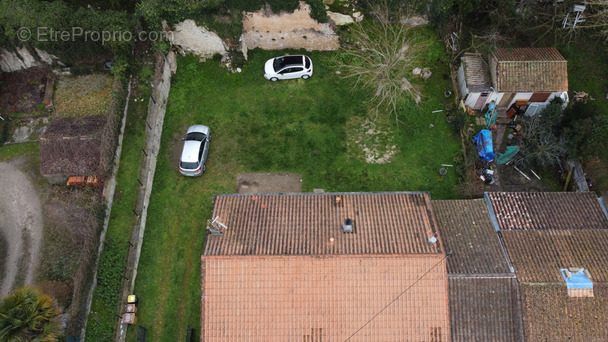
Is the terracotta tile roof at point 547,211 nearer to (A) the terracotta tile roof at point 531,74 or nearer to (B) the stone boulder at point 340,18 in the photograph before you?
(A) the terracotta tile roof at point 531,74

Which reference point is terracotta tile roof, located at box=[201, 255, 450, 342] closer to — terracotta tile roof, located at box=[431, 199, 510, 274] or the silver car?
terracotta tile roof, located at box=[431, 199, 510, 274]

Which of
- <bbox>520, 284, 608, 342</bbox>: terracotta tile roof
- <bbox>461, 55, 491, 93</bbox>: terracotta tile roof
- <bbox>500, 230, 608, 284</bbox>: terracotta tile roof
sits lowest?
<bbox>520, 284, 608, 342</bbox>: terracotta tile roof

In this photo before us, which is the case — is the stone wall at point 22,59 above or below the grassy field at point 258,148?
above

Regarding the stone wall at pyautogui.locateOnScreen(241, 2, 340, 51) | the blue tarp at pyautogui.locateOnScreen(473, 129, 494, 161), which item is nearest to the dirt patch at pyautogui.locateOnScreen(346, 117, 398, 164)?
the blue tarp at pyautogui.locateOnScreen(473, 129, 494, 161)

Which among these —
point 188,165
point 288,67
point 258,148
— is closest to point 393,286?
point 258,148

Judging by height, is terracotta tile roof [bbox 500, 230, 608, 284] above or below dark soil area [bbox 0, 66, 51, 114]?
below

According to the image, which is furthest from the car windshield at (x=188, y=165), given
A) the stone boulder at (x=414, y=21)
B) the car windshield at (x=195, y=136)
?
the stone boulder at (x=414, y=21)

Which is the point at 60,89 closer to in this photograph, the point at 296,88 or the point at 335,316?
the point at 296,88
